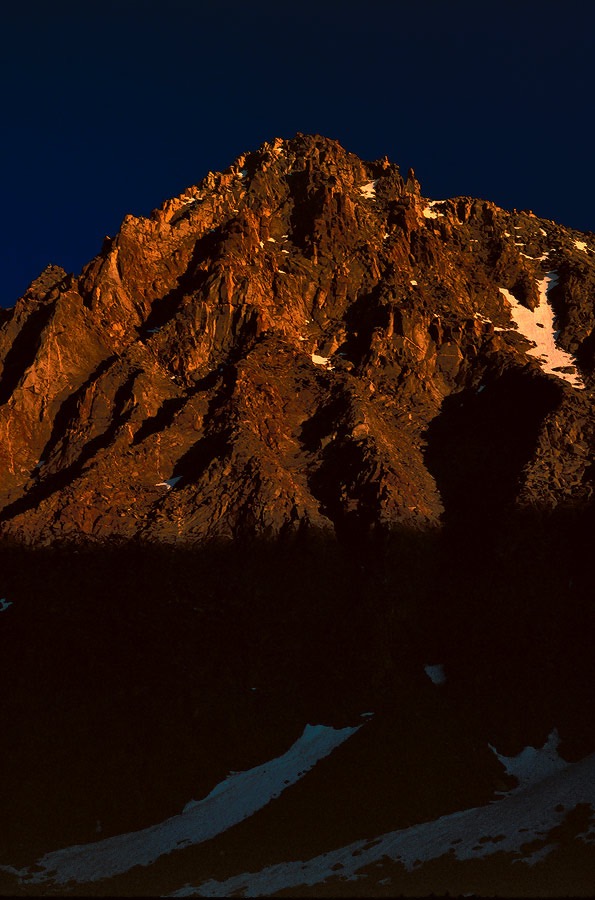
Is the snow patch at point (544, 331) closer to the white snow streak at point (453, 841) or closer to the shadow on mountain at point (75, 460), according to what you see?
the shadow on mountain at point (75, 460)

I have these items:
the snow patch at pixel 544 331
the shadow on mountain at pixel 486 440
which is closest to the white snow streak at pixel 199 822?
the shadow on mountain at pixel 486 440

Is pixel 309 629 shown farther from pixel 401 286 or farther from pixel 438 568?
pixel 401 286

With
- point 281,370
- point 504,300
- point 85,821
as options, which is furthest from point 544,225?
point 85,821

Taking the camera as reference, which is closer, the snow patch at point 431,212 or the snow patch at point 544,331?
the snow patch at point 544,331

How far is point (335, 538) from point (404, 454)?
57.3 ft

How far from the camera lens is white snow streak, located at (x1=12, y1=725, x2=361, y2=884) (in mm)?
57625

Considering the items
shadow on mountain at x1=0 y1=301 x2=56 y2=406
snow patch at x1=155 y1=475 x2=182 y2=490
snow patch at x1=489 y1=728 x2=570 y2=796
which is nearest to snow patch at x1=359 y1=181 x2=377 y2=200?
shadow on mountain at x1=0 y1=301 x2=56 y2=406

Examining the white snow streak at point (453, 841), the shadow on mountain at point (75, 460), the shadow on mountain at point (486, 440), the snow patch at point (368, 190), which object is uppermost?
the snow patch at point (368, 190)

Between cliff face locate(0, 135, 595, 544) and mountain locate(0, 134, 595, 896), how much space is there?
42cm

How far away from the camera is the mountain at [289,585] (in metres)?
60.2

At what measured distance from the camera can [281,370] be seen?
10388 centimetres

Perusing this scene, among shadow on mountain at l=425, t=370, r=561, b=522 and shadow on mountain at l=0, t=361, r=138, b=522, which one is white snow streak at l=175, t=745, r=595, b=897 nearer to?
shadow on mountain at l=425, t=370, r=561, b=522

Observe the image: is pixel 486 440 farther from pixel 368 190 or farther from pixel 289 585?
pixel 368 190

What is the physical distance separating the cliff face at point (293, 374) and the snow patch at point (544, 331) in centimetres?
37
